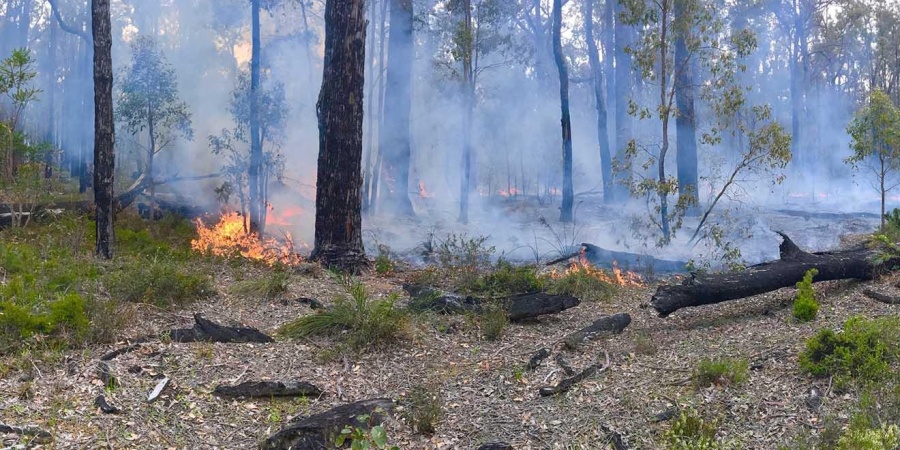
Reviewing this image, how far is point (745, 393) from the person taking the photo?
4.47 meters

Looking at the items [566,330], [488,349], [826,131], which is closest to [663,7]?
[566,330]

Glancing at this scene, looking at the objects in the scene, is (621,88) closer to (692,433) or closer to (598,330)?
(598,330)

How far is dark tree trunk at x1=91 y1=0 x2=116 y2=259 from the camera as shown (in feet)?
28.7

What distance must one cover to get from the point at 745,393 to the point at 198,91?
71.4 feet

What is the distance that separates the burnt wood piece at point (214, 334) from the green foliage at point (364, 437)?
1722mm

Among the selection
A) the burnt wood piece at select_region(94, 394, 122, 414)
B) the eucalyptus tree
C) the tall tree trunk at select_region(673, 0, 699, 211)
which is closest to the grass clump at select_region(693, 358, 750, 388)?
the burnt wood piece at select_region(94, 394, 122, 414)

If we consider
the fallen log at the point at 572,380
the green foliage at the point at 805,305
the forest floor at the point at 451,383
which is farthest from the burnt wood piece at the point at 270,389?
the green foliage at the point at 805,305

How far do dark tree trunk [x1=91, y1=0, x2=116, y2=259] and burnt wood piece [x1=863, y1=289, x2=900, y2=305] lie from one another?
8.46 meters

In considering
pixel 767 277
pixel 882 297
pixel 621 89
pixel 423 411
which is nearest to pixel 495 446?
pixel 423 411

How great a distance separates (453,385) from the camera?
16.5ft

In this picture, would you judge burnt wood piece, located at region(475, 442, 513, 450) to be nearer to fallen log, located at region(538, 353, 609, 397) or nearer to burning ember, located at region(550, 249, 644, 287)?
fallen log, located at region(538, 353, 609, 397)

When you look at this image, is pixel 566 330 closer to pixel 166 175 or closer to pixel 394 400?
pixel 394 400

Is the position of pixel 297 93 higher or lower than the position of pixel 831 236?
higher

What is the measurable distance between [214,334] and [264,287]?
59.5 inches
